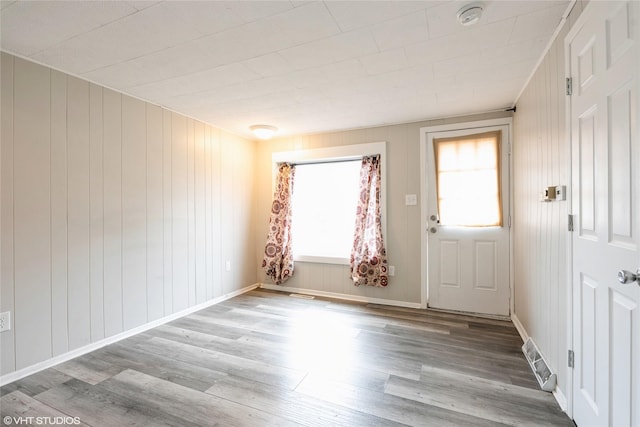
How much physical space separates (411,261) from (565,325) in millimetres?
1857

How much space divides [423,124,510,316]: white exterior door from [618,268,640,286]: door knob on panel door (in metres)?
2.21

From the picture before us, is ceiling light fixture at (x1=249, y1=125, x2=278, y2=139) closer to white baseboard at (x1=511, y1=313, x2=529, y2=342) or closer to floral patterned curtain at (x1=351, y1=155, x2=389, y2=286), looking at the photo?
floral patterned curtain at (x1=351, y1=155, x2=389, y2=286)

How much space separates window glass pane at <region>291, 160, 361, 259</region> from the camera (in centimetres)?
397

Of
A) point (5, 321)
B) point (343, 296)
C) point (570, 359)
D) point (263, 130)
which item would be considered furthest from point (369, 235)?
point (5, 321)

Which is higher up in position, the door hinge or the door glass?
the door glass

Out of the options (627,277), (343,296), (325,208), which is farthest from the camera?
(325,208)

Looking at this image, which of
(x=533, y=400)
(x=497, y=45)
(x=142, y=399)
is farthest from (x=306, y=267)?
(x=497, y=45)

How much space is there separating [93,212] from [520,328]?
13.4ft

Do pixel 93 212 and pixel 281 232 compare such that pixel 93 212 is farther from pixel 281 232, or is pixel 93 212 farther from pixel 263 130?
pixel 281 232

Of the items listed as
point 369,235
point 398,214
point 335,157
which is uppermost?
point 335,157

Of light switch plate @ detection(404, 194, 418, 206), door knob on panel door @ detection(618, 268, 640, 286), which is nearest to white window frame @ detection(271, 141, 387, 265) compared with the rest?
light switch plate @ detection(404, 194, 418, 206)

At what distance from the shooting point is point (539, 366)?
2.00m

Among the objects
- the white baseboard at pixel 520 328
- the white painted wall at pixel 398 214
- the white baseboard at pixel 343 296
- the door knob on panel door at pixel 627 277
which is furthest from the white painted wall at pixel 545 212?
the white baseboard at pixel 343 296

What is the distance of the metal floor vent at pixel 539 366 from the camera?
181cm
